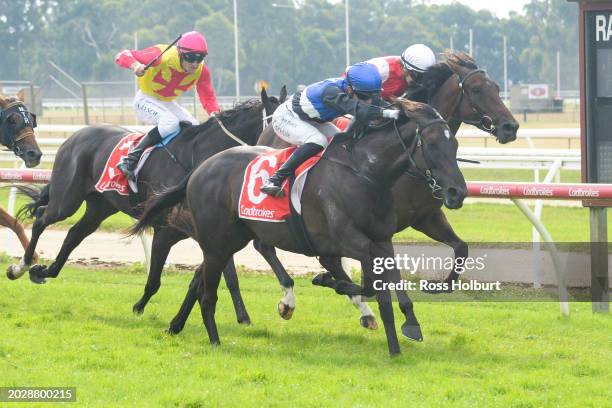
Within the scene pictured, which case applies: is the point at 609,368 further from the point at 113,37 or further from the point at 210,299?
the point at 113,37

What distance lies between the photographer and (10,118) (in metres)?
8.64

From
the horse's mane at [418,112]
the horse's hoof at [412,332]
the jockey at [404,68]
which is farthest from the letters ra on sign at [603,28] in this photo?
the horse's hoof at [412,332]

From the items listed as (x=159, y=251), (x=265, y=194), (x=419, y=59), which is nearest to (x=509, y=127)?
(x=419, y=59)

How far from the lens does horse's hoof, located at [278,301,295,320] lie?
23.1ft

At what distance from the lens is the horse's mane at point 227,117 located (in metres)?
7.93

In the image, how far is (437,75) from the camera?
726cm

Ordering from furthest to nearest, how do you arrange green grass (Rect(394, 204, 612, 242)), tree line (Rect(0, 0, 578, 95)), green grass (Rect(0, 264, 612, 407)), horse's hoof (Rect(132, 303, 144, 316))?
tree line (Rect(0, 0, 578, 95))
green grass (Rect(394, 204, 612, 242))
horse's hoof (Rect(132, 303, 144, 316))
green grass (Rect(0, 264, 612, 407))

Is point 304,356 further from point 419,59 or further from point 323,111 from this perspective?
point 419,59

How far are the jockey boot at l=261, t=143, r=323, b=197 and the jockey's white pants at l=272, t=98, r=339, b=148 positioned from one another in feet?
0.36

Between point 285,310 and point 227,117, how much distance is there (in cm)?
165

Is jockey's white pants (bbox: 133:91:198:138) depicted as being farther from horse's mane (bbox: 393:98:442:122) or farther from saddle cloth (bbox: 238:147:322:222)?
horse's mane (bbox: 393:98:442:122)

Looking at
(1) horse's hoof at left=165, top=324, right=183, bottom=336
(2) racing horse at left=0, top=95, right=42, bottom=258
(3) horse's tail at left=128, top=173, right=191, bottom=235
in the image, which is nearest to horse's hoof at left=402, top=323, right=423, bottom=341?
(1) horse's hoof at left=165, top=324, right=183, bottom=336

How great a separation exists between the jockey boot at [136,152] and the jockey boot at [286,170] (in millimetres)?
1740

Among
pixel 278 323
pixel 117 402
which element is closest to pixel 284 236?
pixel 278 323
